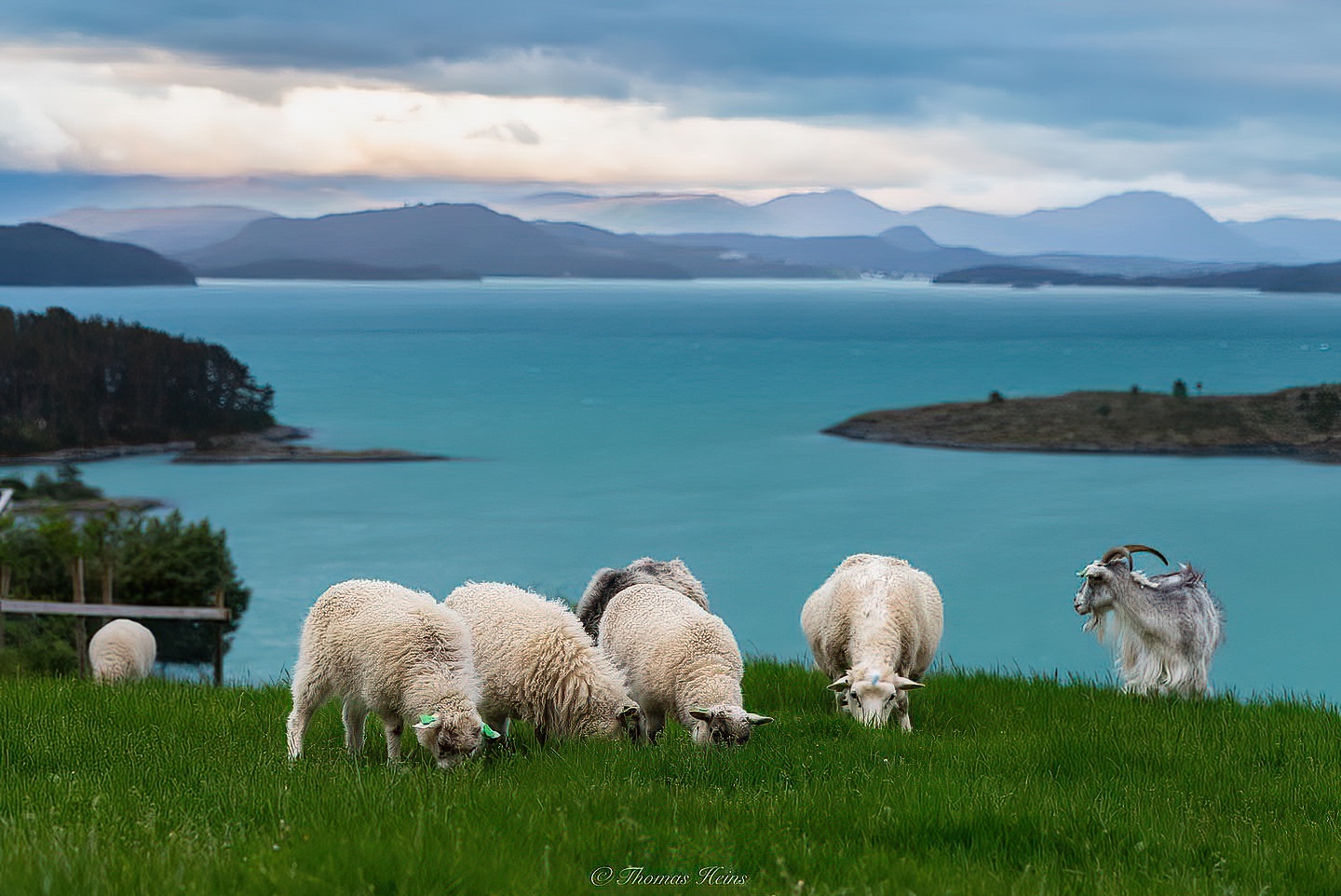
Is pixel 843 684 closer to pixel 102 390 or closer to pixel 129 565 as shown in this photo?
pixel 129 565

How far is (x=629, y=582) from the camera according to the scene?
1161 cm

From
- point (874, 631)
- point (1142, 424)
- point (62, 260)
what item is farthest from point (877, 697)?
point (62, 260)

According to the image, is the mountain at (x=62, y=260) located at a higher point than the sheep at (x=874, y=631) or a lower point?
higher

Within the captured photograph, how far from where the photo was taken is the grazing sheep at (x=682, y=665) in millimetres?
8883

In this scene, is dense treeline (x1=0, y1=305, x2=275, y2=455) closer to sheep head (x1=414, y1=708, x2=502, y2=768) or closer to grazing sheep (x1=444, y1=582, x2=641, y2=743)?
grazing sheep (x1=444, y1=582, x2=641, y2=743)

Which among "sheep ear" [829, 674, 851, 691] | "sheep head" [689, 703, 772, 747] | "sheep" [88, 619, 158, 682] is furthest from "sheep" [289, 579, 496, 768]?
"sheep" [88, 619, 158, 682]

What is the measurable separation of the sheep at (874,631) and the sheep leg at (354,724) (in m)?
3.82

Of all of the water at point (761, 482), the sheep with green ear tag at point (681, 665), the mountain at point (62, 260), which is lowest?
the water at point (761, 482)

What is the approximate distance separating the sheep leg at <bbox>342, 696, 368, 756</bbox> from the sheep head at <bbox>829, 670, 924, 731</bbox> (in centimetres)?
374

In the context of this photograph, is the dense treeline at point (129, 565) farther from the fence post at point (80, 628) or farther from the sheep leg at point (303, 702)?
the sheep leg at point (303, 702)

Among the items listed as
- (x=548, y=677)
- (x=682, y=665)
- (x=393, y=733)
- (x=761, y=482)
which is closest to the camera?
(x=393, y=733)

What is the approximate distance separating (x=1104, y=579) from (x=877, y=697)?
9.81 feet

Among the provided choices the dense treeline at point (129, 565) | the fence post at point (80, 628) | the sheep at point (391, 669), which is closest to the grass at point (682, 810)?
the sheep at point (391, 669)

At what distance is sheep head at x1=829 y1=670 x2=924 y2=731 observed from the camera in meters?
9.93
